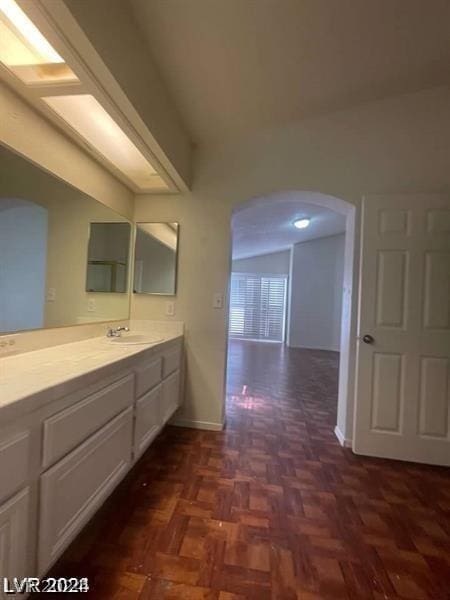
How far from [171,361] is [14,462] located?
1441 millimetres

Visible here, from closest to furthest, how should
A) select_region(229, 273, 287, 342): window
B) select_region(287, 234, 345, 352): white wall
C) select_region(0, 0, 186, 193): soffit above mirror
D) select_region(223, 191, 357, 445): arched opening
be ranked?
select_region(0, 0, 186, 193): soffit above mirror < select_region(223, 191, 357, 445): arched opening < select_region(287, 234, 345, 352): white wall < select_region(229, 273, 287, 342): window

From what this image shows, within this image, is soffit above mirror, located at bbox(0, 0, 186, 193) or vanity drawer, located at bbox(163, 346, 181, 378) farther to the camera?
vanity drawer, located at bbox(163, 346, 181, 378)

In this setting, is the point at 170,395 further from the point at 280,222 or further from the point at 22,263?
the point at 280,222

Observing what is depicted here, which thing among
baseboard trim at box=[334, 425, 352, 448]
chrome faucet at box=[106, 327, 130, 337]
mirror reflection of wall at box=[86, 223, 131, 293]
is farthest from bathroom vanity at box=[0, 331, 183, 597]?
baseboard trim at box=[334, 425, 352, 448]

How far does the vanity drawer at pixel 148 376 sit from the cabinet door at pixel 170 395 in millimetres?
166

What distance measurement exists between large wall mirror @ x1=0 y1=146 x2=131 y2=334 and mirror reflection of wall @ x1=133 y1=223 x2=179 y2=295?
199 millimetres

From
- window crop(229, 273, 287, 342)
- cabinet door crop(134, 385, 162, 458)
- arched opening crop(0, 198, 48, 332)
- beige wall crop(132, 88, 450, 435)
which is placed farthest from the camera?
window crop(229, 273, 287, 342)

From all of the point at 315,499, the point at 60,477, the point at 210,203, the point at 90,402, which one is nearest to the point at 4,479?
the point at 60,477

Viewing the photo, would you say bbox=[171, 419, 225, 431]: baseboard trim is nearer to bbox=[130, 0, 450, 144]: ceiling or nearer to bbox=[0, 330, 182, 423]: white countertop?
bbox=[0, 330, 182, 423]: white countertop

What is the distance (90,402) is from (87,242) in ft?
4.24

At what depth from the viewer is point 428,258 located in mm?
2160

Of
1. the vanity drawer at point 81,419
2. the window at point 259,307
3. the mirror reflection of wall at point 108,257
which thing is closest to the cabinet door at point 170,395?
the vanity drawer at point 81,419

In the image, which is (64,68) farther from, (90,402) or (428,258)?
(428,258)

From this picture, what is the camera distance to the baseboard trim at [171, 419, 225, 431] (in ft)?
8.38
